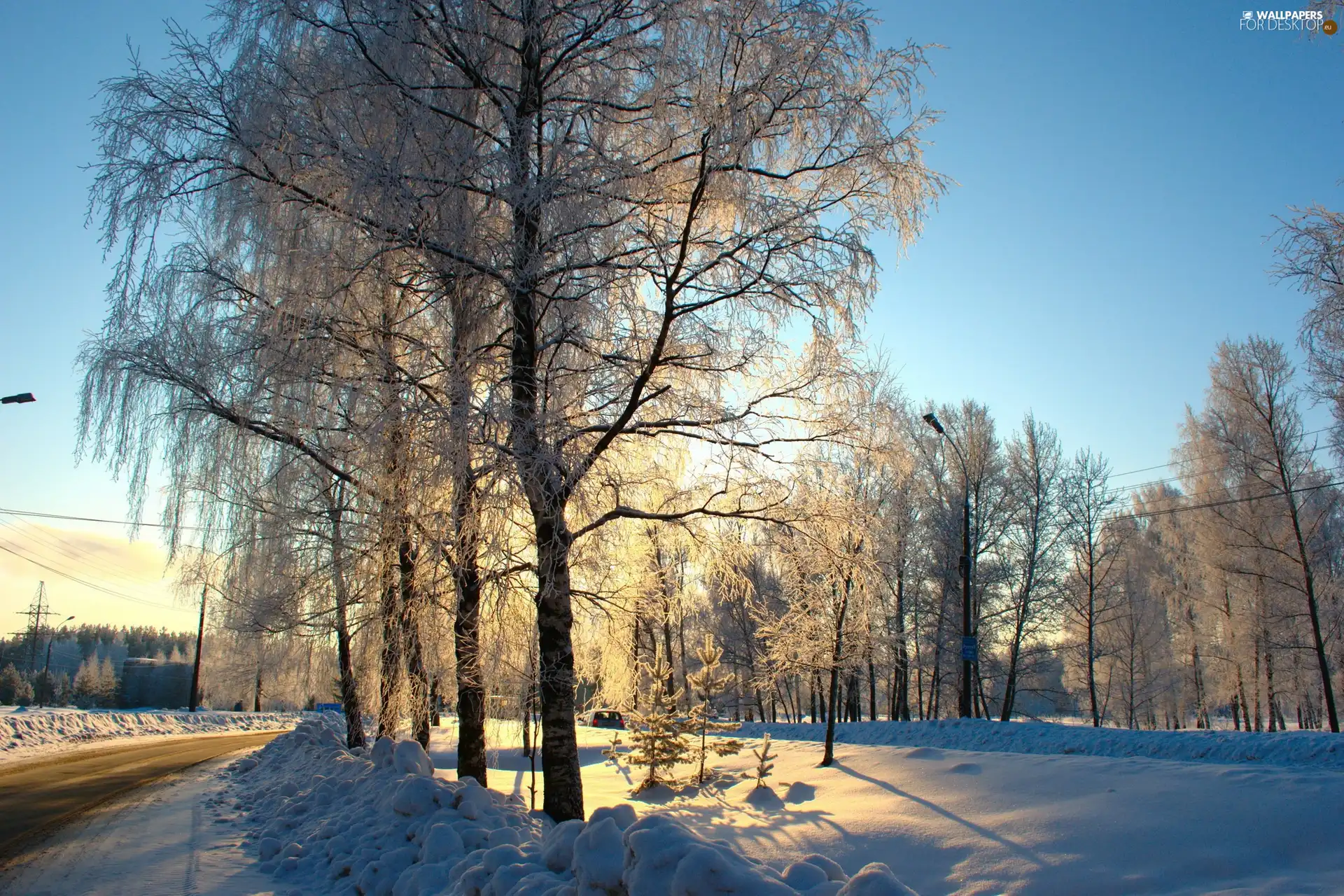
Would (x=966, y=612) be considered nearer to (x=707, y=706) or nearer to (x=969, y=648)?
(x=969, y=648)

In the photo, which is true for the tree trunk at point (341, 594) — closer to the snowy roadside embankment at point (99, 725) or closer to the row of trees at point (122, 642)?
the snowy roadside embankment at point (99, 725)

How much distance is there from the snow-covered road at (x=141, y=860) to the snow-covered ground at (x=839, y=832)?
0.35ft

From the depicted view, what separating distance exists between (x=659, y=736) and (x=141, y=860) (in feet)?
28.5

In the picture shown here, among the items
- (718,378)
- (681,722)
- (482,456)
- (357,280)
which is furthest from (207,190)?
(681,722)

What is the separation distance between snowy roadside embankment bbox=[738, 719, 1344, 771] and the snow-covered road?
38.8ft

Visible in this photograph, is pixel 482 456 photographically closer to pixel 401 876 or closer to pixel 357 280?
pixel 357 280

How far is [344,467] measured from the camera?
8.32 meters

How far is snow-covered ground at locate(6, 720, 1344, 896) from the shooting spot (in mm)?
3572

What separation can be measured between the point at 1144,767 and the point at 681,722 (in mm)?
7916

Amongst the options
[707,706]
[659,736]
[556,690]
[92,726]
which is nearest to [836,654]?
[707,706]

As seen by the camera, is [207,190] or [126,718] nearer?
[207,190]

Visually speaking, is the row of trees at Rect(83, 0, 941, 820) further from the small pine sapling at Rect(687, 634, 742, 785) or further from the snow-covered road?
the small pine sapling at Rect(687, 634, 742, 785)

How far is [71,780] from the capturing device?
13453 millimetres

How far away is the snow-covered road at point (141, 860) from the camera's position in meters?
5.65
